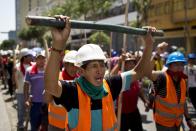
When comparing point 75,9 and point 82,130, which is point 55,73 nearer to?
point 82,130

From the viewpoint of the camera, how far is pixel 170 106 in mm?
5465

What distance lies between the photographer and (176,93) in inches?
215

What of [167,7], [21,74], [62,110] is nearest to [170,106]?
[62,110]

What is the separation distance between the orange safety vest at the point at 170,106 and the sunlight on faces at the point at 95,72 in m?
2.27

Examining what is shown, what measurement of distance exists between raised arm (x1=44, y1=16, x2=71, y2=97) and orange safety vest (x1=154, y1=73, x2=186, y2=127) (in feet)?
8.15

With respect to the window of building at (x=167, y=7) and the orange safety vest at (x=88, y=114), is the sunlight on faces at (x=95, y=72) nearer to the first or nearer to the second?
the orange safety vest at (x=88, y=114)

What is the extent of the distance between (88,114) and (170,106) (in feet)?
7.75

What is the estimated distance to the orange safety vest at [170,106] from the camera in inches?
214

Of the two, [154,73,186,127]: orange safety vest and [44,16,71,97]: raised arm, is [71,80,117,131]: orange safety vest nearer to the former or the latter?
[44,16,71,97]: raised arm

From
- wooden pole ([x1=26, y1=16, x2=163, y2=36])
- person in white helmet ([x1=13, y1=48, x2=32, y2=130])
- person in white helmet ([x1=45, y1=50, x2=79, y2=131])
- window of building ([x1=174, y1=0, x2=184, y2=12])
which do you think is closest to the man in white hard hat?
person in white helmet ([x1=13, y1=48, x2=32, y2=130])

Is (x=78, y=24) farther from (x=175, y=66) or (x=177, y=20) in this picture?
(x=177, y=20)

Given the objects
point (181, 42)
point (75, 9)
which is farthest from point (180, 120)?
point (75, 9)

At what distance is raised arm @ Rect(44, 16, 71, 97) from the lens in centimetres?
294

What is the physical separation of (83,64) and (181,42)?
3050cm
